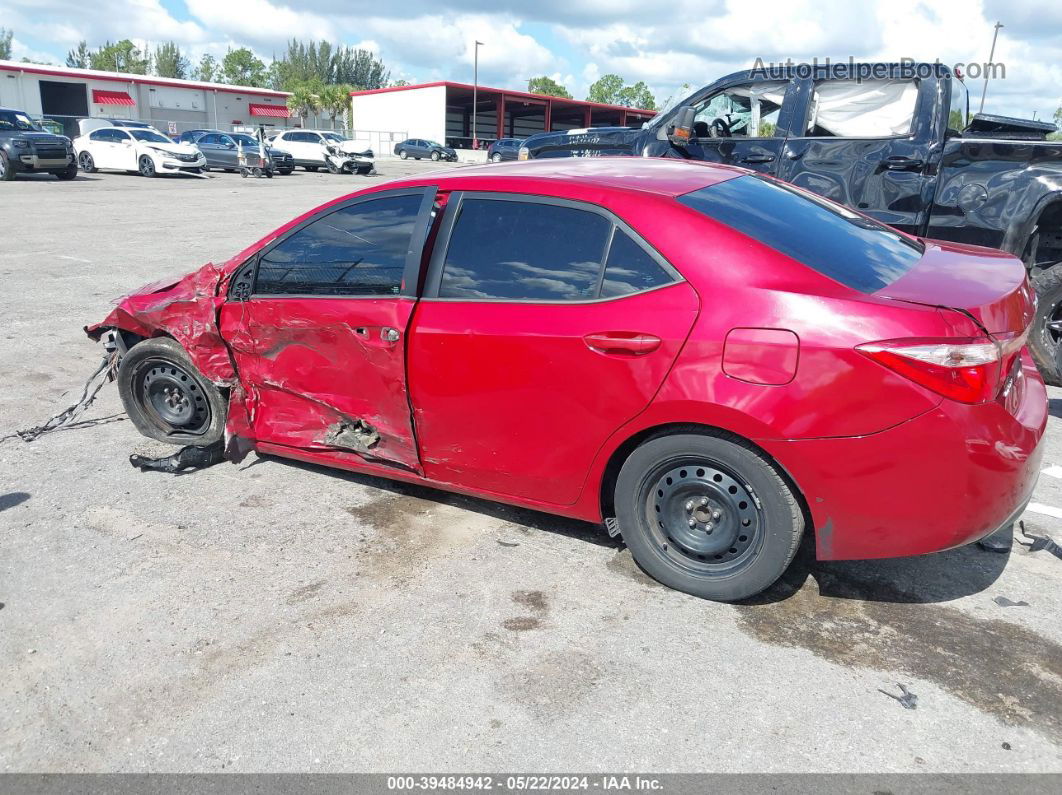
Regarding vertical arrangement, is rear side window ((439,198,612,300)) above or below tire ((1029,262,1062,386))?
above

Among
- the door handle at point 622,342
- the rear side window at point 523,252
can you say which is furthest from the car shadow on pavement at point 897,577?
the rear side window at point 523,252

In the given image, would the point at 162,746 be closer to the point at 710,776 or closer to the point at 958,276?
the point at 710,776

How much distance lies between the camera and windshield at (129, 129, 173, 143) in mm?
28048

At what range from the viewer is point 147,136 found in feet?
92.9

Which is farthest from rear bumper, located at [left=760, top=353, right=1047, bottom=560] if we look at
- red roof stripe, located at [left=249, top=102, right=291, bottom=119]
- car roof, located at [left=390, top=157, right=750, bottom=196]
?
red roof stripe, located at [left=249, top=102, right=291, bottom=119]

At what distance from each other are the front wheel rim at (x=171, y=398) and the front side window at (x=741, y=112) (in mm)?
5566

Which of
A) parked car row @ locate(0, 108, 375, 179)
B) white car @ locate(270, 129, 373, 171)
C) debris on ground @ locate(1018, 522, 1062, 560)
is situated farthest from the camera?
white car @ locate(270, 129, 373, 171)

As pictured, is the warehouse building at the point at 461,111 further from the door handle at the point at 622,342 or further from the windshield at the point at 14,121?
the door handle at the point at 622,342

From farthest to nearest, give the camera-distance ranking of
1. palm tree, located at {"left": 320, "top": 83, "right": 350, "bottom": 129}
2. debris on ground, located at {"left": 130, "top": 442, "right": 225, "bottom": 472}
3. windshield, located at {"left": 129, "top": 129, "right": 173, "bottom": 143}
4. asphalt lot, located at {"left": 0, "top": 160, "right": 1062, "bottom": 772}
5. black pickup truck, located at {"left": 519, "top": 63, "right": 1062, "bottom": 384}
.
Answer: palm tree, located at {"left": 320, "top": 83, "right": 350, "bottom": 129}, windshield, located at {"left": 129, "top": 129, "right": 173, "bottom": 143}, black pickup truck, located at {"left": 519, "top": 63, "right": 1062, "bottom": 384}, debris on ground, located at {"left": 130, "top": 442, "right": 225, "bottom": 472}, asphalt lot, located at {"left": 0, "top": 160, "right": 1062, "bottom": 772}

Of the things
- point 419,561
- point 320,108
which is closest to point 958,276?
point 419,561

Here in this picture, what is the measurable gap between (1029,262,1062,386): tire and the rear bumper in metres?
3.25

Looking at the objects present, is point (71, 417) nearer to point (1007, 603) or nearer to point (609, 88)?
point (1007, 603)

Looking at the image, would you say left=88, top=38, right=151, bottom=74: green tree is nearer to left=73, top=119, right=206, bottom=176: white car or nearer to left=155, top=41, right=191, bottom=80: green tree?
left=155, top=41, right=191, bottom=80: green tree

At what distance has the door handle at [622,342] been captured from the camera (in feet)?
10.3
